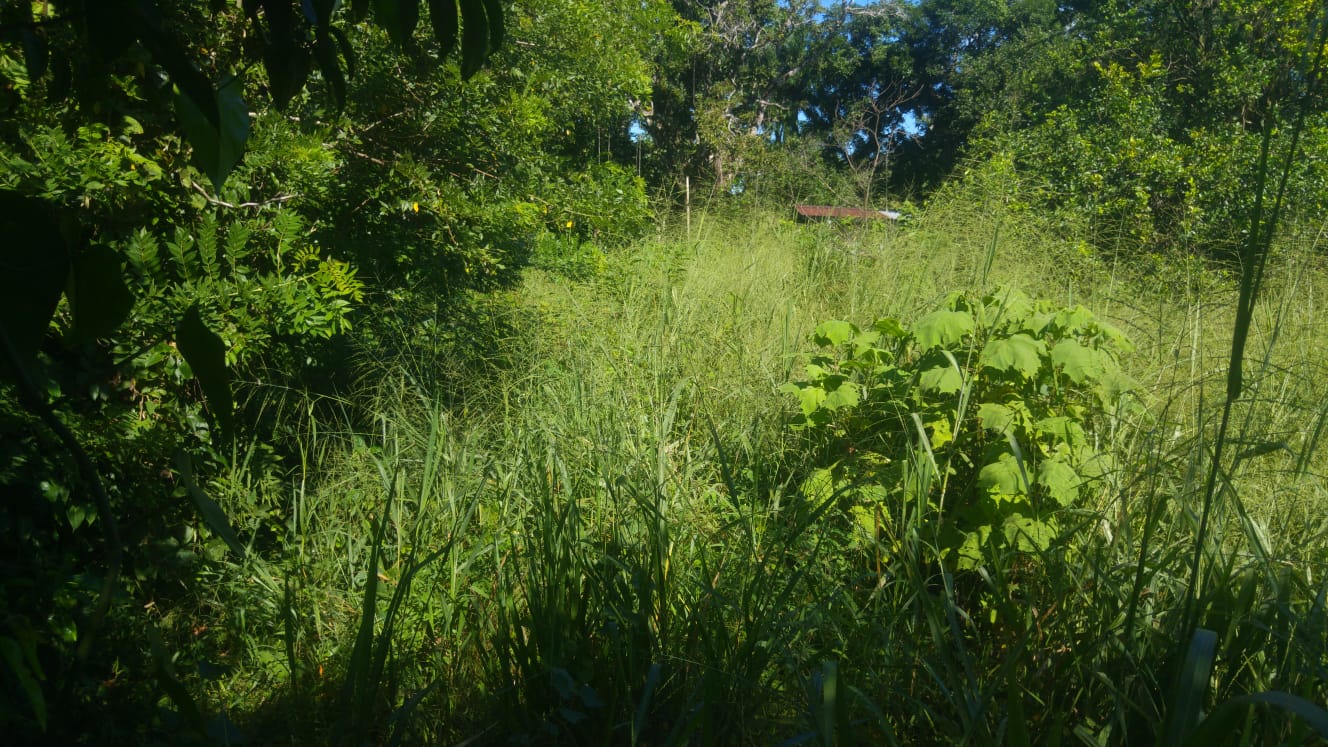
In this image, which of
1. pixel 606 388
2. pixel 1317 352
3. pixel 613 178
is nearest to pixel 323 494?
pixel 606 388

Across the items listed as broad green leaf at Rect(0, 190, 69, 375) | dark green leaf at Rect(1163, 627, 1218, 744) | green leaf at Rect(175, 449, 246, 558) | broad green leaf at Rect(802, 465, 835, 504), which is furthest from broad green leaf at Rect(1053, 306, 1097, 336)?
broad green leaf at Rect(0, 190, 69, 375)

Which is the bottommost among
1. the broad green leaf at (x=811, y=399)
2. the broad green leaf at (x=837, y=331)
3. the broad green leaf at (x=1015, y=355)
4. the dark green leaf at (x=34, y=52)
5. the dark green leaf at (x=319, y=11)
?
the broad green leaf at (x=811, y=399)

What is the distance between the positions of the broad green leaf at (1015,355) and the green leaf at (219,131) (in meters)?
2.22

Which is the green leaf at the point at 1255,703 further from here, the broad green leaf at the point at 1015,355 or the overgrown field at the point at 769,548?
the broad green leaf at the point at 1015,355

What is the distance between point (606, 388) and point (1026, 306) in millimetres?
1514

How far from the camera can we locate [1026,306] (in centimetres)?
304

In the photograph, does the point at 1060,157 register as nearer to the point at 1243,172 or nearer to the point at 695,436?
the point at 1243,172

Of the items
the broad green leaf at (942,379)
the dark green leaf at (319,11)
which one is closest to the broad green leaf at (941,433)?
the broad green leaf at (942,379)

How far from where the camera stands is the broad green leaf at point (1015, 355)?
2553 millimetres

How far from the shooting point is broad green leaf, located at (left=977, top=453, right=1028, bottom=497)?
236cm

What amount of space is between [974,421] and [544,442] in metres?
1.44

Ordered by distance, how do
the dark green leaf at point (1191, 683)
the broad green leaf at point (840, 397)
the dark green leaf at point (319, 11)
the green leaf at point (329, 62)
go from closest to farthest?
the dark green leaf at point (319, 11) < the green leaf at point (329, 62) < the dark green leaf at point (1191, 683) < the broad green leaf at point (840, 397)

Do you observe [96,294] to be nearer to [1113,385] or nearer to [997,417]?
[997,417]

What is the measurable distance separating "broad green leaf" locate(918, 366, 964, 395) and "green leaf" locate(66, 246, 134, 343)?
7.23ft
